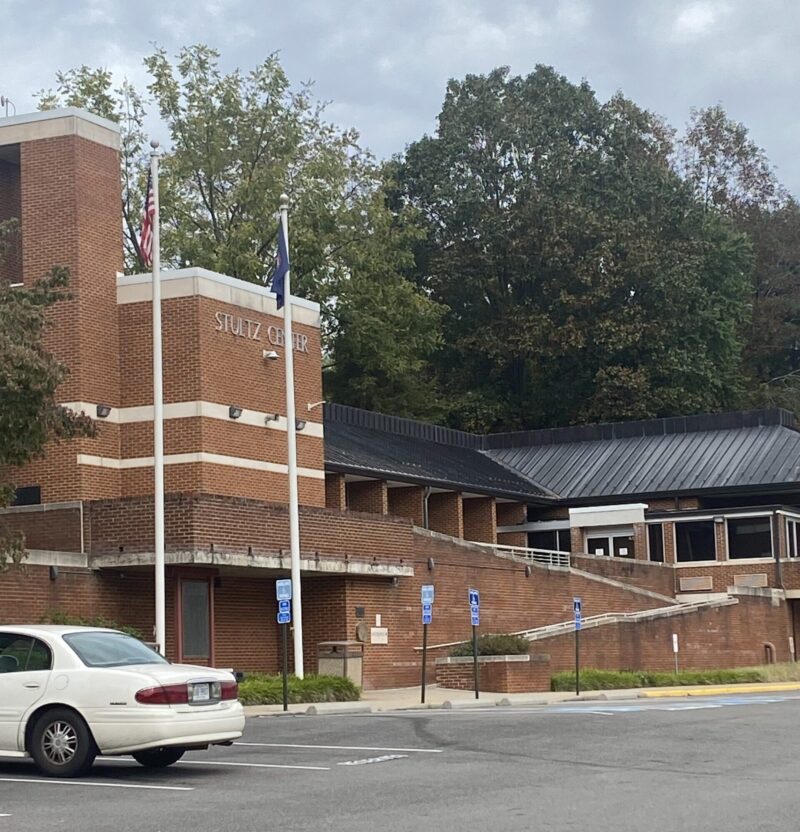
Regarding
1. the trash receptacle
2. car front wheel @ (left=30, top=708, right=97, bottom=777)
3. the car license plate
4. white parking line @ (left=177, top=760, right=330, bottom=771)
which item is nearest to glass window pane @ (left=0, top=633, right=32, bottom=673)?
car front wheel @ (left=30, top=708, right=97, bottom=777)

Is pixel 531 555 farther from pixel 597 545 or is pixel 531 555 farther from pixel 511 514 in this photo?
pixel 511 514

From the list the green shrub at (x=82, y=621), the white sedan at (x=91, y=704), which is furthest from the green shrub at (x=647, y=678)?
the white sedan at (x=91, y=704)

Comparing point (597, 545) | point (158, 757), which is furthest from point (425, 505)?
point (158, 757)

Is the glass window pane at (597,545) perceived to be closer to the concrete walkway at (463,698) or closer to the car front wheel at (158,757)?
the concrete walkway at (463,698)

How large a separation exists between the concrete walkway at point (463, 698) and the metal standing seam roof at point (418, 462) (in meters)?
11.0

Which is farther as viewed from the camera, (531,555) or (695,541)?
(695,541)

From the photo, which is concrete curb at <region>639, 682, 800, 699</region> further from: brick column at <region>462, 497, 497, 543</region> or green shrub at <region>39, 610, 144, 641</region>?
brick column at <region>462, 497, 497, 543</region>

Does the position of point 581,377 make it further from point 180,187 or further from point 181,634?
point 181,634

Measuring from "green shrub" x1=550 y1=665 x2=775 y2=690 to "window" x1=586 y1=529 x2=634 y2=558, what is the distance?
34.3 feet

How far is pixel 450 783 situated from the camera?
49.4 ft

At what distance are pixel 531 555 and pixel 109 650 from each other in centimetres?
3530

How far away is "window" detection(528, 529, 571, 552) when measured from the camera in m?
58.3

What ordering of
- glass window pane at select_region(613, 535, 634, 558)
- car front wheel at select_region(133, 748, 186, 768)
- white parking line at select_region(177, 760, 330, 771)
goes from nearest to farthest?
white parking line at select_region(177, 760, 330, 771), car front wheel at select_region(133, 748, 186, 768), glass window pane at select_region(613, 535, 634, 558)

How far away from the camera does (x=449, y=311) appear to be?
7312cm
